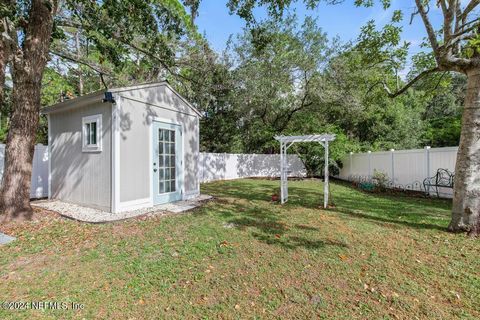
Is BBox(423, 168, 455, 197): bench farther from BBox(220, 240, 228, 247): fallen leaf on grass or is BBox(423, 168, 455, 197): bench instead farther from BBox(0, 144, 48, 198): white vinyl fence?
BBox(0, 144, 48, 198): white vinyl fence

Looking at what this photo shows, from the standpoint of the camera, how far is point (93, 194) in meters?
5.79

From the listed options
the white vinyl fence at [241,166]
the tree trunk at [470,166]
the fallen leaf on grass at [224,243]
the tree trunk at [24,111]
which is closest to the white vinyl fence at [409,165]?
the tree trunk at [470,166]

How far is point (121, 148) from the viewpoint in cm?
550

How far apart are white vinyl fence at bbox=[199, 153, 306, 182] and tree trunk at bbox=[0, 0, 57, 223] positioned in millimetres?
7884

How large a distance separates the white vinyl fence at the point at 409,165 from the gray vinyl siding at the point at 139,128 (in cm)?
794

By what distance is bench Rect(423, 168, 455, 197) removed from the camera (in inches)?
284

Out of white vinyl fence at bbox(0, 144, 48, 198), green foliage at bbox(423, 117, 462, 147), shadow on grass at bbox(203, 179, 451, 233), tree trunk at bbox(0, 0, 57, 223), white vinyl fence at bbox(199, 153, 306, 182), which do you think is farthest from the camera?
green foliage at bbox(423, 117, 462, 147)

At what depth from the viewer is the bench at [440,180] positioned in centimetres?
722

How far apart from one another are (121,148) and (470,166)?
655 centimetres

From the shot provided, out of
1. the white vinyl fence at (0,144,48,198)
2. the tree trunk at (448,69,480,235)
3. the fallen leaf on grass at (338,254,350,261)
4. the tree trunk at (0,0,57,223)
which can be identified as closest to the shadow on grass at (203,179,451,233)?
the tree trunk at (448,69,480,235)

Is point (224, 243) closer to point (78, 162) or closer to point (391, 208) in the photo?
point (78, 162)

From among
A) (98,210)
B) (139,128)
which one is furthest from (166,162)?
(98,210)

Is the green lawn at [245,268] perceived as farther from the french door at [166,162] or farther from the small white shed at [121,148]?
the french door at [166,162]

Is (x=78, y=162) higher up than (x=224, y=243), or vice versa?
(x=78, y=162)
